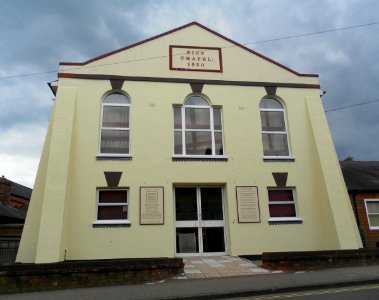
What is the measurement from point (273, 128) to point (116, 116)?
605 centimetres

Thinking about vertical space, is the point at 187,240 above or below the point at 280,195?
below

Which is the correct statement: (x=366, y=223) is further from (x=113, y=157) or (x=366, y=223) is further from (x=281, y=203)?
(x=113, y=157)

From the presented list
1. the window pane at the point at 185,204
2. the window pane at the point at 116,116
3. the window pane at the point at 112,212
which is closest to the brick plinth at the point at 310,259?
the window pane at the point at 185,204

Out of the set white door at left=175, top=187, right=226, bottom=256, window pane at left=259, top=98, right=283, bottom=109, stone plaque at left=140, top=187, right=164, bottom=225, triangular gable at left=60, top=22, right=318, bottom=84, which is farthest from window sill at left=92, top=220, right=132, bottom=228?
window pane at left=259, top=98, right=283, bottom=109

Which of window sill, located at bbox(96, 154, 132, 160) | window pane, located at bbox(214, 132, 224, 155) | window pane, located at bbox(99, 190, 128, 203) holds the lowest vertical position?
window pane, located at bbox(99, 190, 128, 203)

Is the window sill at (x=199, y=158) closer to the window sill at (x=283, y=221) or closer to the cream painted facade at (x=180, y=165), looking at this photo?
the cream painted facade at (x=180, y=165)

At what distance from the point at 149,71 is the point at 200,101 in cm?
226

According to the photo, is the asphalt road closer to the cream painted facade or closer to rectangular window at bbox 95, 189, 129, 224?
the cream painted facade

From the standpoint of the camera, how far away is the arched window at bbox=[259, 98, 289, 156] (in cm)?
1369

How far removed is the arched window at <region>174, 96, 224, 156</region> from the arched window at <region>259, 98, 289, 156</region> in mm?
1765

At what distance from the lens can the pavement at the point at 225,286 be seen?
7.27 meters

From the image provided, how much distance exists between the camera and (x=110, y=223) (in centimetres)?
1166

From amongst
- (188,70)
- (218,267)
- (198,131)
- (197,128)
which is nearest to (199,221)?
(218,267)

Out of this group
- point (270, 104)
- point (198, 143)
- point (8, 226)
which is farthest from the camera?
point (8, 226)
